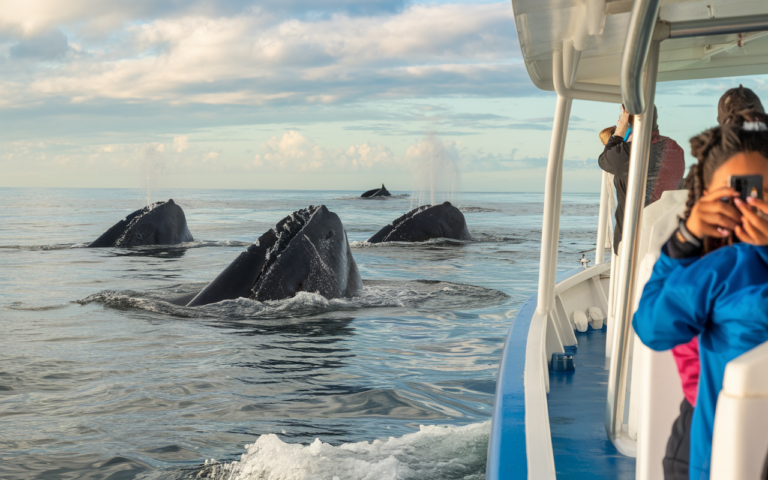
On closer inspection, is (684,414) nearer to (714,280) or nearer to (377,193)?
(714,280)

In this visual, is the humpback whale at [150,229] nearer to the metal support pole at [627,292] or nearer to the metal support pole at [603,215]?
the metal support pole at [603,215]

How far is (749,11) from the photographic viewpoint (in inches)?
98.9

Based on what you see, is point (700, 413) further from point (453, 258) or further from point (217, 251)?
point (217, 251)

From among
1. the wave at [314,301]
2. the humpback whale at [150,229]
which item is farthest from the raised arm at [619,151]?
the humpback whale at [150,229]

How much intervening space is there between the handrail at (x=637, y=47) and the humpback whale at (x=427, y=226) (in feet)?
56.4

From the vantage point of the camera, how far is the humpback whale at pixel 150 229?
17.8m

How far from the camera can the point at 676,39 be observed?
2.50 metres

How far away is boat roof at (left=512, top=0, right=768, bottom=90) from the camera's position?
2.45 meters

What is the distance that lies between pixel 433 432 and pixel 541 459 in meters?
2.51

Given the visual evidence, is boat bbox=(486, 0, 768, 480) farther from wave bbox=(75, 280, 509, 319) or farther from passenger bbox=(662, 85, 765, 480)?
wave bbox=(75, 280, 509, 319)

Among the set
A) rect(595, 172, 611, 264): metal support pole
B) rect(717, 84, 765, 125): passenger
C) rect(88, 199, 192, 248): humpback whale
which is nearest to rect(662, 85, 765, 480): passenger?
rect(717, 84, 765, 125): passenger

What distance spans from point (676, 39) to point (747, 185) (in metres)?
1.36

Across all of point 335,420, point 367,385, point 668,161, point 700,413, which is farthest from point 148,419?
point 700,413

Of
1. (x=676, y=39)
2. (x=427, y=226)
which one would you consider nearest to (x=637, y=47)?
(x=676, y=39)
